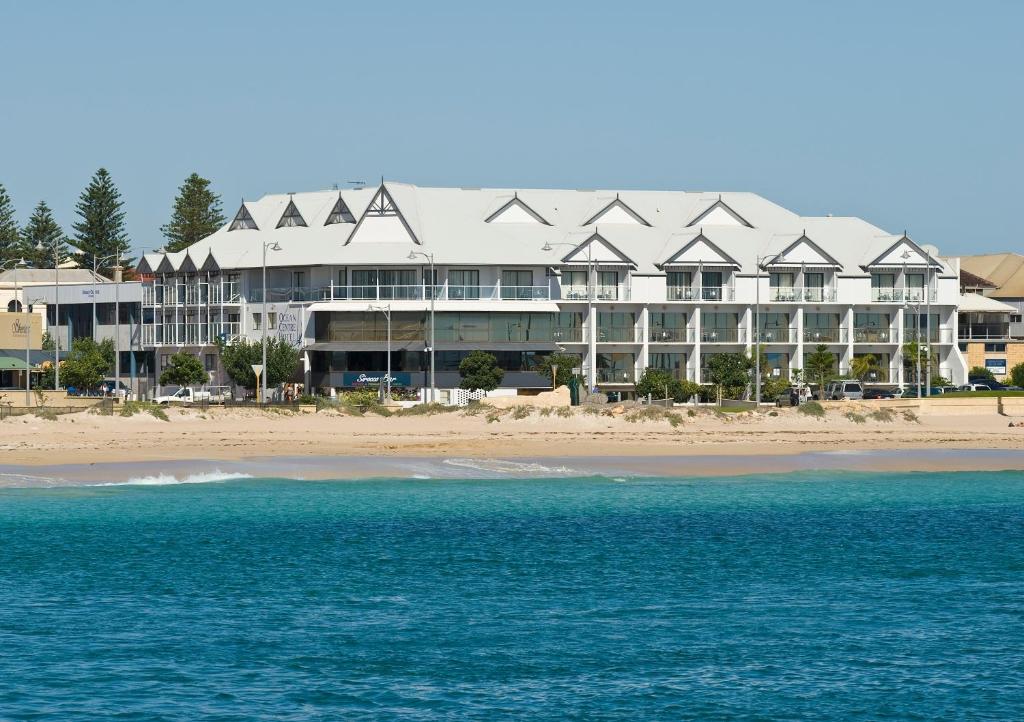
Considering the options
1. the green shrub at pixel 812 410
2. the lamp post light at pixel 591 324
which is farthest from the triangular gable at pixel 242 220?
the green shrub at pixel 812 410

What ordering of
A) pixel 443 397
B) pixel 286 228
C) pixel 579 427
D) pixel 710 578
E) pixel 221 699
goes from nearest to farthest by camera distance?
pixel 221 699 → pixel 710 578 → pixel 579 427 → pixel 443 397 → pixel 286 228

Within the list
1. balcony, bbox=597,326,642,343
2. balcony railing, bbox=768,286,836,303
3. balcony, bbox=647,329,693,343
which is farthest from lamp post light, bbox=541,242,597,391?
balcony railing, bbox=768,286,836,303

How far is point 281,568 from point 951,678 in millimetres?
16544

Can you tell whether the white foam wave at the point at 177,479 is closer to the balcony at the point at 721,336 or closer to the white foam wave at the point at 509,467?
the white foam wave at the point at 509,467

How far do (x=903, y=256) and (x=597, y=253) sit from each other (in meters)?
22.4

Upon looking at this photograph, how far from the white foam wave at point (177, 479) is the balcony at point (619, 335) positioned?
165 ft

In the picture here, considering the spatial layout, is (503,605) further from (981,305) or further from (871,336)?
(981,305)

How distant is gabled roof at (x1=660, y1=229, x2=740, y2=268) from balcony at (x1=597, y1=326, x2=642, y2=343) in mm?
4992

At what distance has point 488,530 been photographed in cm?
4325

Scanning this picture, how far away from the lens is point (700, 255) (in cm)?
10400

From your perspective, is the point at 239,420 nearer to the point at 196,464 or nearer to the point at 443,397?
the point at 196,464

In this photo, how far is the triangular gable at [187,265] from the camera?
343 ft

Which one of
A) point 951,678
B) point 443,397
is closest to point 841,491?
point 951,678

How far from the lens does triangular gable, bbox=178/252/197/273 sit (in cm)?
10462
